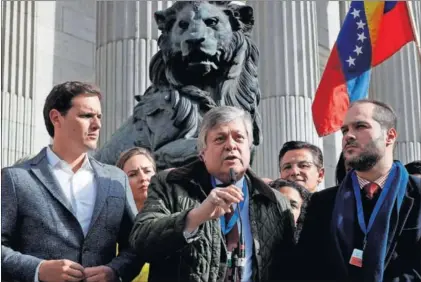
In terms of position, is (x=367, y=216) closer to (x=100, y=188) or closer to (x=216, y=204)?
(x=216, y=204)

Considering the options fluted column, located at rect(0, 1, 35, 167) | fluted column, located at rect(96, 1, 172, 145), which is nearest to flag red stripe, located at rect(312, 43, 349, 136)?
fluted column, located at rect(96, 1, 172, 145)

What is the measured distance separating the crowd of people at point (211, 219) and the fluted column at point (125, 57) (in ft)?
23.7

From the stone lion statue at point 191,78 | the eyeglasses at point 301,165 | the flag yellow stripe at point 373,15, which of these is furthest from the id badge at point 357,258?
the flag yellow stripe at point 373,15

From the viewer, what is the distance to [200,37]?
6.64 meters

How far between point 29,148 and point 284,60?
16.2 feet

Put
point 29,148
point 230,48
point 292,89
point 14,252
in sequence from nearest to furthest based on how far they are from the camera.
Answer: point 14,252
point 230,48
point 29,148
point 292,89

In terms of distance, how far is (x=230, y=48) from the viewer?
6.85m

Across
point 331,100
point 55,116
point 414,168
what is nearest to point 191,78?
point 414,168

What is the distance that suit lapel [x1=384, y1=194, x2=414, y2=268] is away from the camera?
405 cm

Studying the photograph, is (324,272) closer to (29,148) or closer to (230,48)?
(230,48)

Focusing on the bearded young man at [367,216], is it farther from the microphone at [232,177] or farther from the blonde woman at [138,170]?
the blonde woman at [138,170]

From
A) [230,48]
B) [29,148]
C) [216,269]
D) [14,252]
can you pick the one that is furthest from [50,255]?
[29,148]

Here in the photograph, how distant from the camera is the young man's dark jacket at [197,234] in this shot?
3922mm

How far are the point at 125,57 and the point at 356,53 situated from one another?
3.38 metres
